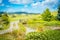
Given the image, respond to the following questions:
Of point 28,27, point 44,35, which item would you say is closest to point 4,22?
point 28,27

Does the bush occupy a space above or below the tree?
below

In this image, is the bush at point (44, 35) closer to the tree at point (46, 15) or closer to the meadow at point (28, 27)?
the meadow at point (28, 27)

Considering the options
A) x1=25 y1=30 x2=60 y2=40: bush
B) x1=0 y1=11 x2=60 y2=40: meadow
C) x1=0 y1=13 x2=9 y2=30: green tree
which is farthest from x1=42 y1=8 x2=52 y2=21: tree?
x1=0 y1=13 x2=9 y2=30: green tree

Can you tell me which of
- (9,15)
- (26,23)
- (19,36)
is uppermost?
(9,15)

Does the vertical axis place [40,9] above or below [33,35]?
above

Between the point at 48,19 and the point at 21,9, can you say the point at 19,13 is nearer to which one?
the point at 21,9

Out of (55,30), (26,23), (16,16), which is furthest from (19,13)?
(55,30)

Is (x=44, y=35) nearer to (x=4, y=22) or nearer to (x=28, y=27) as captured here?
(x=28, y=27)

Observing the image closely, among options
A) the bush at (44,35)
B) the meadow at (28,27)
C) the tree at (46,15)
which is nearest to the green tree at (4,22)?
the meadow at (28,27)

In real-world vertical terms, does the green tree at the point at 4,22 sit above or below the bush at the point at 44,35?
above

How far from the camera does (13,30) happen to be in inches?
68.5

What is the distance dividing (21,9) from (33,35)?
0.41m

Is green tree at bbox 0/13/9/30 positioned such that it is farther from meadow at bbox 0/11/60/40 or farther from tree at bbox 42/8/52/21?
tree at bbox 42/8/52/21

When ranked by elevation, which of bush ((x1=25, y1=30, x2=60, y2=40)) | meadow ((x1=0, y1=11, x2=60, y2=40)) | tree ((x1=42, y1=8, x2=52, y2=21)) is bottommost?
bush ((x1=25, y1=30, x2=60, y2=40))
